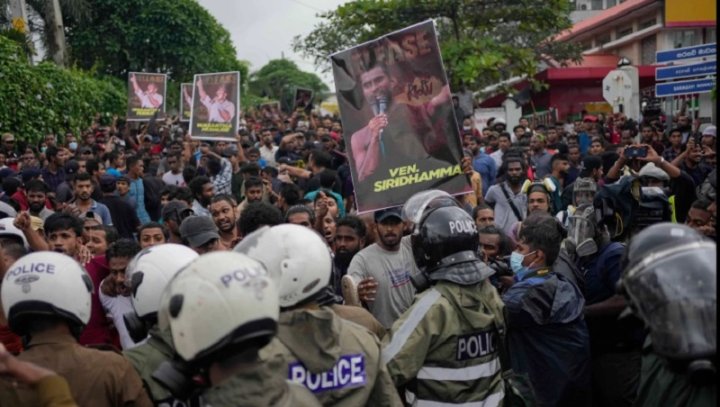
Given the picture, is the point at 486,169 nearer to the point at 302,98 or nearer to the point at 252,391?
the point at 252,391

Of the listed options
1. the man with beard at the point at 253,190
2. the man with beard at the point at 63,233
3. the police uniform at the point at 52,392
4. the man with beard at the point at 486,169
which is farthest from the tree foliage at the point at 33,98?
the police uniform at the point at 52,392

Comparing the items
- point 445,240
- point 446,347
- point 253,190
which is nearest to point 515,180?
point 253,190

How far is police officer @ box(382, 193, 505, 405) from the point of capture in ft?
14.8

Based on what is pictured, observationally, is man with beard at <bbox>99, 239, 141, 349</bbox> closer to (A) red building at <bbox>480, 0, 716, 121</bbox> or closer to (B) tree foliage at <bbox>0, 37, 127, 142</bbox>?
(B) tree foliage at <bbox>0, 37, 127, 142</bbox>

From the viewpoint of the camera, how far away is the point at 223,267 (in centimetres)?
294

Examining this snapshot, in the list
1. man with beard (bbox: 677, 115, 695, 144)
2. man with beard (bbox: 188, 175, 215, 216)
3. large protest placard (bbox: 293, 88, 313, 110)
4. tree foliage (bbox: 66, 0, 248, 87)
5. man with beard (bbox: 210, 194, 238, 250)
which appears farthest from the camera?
tree foliage (bbox: 66, 0, 248, 87)

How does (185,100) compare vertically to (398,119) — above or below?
above

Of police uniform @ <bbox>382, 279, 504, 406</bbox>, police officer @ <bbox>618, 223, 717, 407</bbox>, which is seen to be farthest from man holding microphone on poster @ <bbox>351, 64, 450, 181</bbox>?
police officer @ <bbox>618, 223, 717, 407</bbox>

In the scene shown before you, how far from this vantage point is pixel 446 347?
4590 millimetres

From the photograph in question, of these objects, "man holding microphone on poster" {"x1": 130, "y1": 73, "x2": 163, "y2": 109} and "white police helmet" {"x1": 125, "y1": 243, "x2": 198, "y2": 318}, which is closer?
"white police helmet" {"x1": 125, "y1": 243, "x2": 198, "y2": 318}

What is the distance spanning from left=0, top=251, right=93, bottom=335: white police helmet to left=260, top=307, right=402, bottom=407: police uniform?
81cm

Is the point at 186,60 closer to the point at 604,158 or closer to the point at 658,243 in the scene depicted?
the point at 604,158

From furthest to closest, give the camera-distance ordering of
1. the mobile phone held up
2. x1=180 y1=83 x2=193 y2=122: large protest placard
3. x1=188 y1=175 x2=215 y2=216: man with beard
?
x1=180 y1=83 x2=193 y2=122: large protest placard → x1=188 y1=175 x2=215 y2=216: man with beard → the mobile phone held up

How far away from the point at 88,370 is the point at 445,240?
5.96ft
